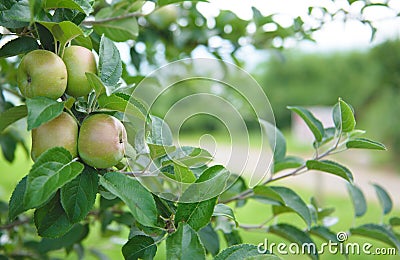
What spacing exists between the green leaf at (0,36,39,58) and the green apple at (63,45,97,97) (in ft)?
0.17

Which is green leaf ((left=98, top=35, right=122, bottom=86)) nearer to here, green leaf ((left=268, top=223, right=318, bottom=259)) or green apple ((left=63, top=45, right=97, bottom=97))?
green apple ((left=63, top=45, right=97, bottom=97))

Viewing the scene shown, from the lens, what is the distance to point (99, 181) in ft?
1.57

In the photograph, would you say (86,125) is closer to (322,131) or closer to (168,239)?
(168,239)

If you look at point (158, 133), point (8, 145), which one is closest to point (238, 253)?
point (158, 133)

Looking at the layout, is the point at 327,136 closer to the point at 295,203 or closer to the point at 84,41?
the point at 295,203

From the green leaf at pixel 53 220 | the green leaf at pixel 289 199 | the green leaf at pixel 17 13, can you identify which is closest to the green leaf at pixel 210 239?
the green leaf at pixel 289 199

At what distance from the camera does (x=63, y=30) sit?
0.48 metres

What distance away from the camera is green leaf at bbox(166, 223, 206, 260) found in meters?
0.47

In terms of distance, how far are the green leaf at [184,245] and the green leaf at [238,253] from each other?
0.16 feet

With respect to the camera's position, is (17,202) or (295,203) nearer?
(17,202)

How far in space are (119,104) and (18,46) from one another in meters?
0.14

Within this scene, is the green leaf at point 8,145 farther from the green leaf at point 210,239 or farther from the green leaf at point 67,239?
the green leaf at point 210,239

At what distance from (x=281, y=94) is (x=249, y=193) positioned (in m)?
7.79

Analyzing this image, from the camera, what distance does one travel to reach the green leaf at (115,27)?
74 cm
